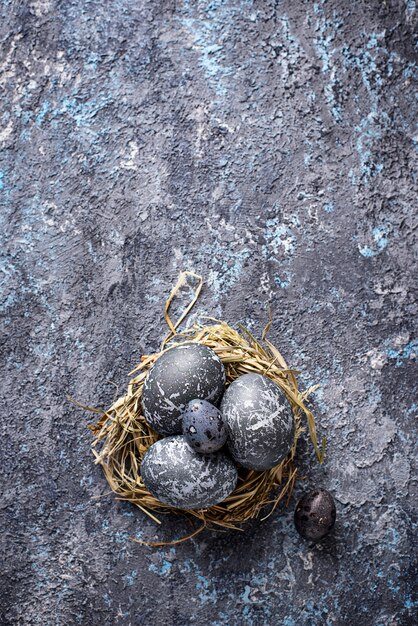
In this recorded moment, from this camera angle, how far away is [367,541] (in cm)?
151

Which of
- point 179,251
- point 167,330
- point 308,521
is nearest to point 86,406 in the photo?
point 167,330

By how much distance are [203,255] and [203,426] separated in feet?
1.39

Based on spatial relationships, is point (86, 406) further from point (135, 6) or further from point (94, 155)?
point (135, 6)

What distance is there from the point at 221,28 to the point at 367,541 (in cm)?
108

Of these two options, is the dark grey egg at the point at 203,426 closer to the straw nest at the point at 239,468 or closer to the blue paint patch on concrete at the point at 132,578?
the straw nest at the point at 239,468

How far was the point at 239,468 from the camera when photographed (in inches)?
56.6

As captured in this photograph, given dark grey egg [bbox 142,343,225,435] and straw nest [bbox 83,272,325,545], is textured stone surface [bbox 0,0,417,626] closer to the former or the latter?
straw nest [bbox 83,272,325,545]

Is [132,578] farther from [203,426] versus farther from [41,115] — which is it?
[41,115]

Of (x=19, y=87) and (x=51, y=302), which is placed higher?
(x=19, y=87)

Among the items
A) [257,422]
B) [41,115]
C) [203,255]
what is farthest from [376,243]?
[41,115]

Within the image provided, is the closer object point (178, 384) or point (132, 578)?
point (178, 384)

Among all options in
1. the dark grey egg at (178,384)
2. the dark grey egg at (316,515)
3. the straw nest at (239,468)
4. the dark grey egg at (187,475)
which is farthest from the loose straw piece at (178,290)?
the dark grey egg at (316,515)

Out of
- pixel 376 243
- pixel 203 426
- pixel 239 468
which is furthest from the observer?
pixel 376 243

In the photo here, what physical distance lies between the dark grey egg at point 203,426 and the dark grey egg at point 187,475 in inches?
1.6
